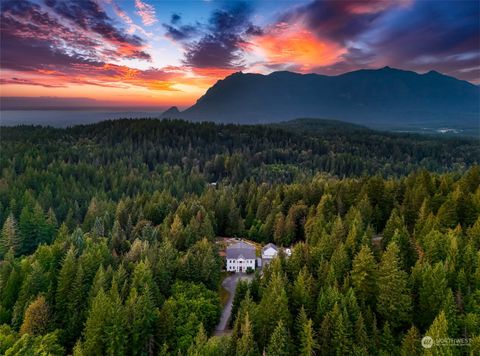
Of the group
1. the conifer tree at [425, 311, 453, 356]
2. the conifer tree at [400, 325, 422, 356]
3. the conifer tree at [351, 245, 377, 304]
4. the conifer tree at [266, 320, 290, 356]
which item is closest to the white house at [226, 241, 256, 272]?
the conifer tree at [351, 245, 377, 304]

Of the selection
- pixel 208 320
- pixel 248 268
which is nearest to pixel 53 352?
pixel 208 320

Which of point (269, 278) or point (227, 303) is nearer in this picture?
point (269, 278)

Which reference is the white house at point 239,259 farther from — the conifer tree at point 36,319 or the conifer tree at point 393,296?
the conifer tree at point 36,319

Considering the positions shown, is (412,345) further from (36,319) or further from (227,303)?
(36,319)

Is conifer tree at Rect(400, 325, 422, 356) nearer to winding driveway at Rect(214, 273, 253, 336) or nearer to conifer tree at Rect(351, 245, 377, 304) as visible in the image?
conifer tree at Rect(351, 245, 377, 304)

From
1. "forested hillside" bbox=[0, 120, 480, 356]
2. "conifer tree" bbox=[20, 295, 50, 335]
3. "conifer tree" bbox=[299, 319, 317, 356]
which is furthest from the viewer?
"conifer tree" bbox=[20, 295, 50, 335]

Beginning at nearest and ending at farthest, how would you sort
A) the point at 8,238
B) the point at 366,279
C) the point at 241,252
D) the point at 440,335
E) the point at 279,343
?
the point at 440,335 < the point at 279,343 < the point at 366,279 < the point at 241,252 < the point at 8,238

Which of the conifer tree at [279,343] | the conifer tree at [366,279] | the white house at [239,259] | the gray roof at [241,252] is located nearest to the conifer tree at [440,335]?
the conifer tree at [366,279]

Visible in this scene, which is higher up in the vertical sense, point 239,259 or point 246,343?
point 246,343

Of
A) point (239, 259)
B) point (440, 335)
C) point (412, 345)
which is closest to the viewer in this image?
→ point (440, 335)

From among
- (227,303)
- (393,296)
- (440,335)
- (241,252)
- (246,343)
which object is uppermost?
(440,335)

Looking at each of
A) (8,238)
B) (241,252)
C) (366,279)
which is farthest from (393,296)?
(8,238)

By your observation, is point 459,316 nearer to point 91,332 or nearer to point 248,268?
point 248,268
